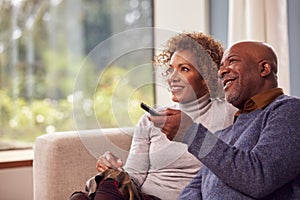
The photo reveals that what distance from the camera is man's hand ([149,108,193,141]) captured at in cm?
153

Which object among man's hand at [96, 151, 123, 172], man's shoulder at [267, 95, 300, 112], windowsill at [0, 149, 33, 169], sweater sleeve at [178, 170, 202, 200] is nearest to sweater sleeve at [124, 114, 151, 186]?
man's hand at [96, 151, 123, 172]

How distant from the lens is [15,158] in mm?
2660

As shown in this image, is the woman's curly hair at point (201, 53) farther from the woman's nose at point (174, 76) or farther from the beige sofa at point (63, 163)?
the beige sofa at point (63, 163)

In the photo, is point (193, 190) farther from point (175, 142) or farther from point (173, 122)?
point (173, 122)

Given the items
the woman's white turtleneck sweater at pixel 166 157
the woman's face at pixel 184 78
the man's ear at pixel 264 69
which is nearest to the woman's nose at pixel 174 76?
the woman's face at pixel 184 78

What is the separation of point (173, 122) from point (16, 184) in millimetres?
1310

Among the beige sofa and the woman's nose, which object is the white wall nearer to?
the beige sofa

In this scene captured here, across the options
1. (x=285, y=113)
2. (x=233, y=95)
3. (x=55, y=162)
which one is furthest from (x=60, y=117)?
(x=285, y=113)

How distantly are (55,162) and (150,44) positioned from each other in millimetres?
589

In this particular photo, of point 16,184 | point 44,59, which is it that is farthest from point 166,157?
point 44,59

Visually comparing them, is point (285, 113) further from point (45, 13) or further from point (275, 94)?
point (45, 13)

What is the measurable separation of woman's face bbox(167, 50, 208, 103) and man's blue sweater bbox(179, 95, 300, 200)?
299mm

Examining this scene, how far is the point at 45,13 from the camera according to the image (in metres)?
2.99

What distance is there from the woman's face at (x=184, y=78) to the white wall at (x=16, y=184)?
1.07m
